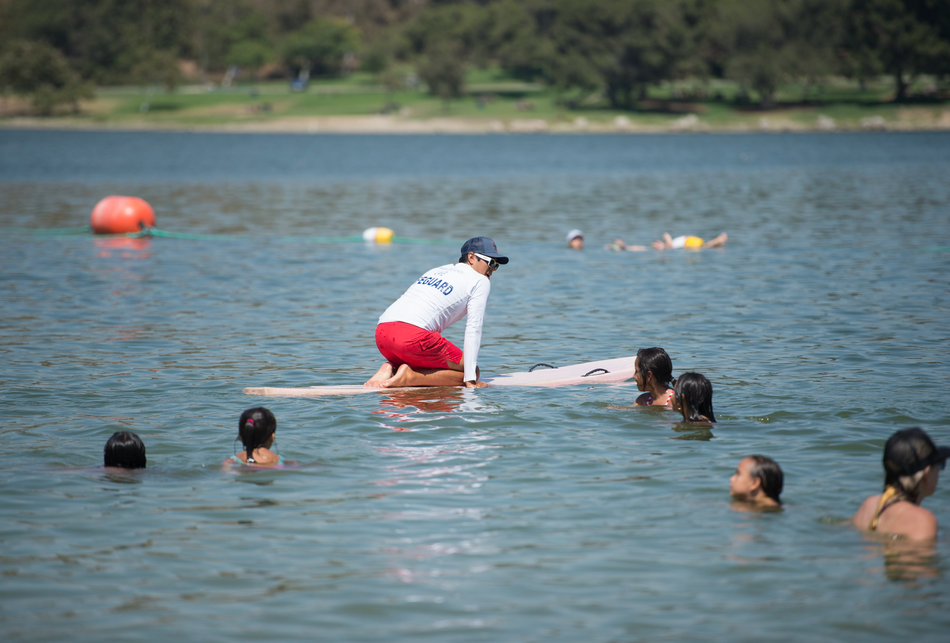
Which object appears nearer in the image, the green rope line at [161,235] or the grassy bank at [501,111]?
the green rope line at [161,235]

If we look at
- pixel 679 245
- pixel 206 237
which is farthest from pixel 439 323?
pixel 206 237

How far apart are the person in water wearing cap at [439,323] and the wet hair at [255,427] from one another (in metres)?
2.53

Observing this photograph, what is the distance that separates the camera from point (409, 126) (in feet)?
349

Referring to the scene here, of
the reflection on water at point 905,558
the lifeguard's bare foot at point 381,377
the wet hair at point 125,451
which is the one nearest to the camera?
the reflection on water at point 905,558

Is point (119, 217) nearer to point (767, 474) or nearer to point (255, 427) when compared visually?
point (255, 427)

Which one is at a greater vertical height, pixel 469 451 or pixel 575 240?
pixel 575 240

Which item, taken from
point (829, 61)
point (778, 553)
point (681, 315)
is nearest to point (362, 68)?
point (829, 61)

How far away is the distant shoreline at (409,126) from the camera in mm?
99812

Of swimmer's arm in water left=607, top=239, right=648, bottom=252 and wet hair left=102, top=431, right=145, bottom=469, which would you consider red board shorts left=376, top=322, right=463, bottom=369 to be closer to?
wet hair left=102, top=431, right=145, bottom=469

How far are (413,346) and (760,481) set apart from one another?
4.24 m

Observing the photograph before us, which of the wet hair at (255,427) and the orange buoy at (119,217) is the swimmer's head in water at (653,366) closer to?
the wet hair at (255,427)

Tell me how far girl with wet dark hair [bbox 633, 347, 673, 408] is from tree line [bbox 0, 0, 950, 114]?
9805 cm

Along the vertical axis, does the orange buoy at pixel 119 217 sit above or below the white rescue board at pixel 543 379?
above

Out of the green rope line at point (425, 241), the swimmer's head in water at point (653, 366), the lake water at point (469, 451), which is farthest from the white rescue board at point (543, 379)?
the green rope line at point (425, 241)
